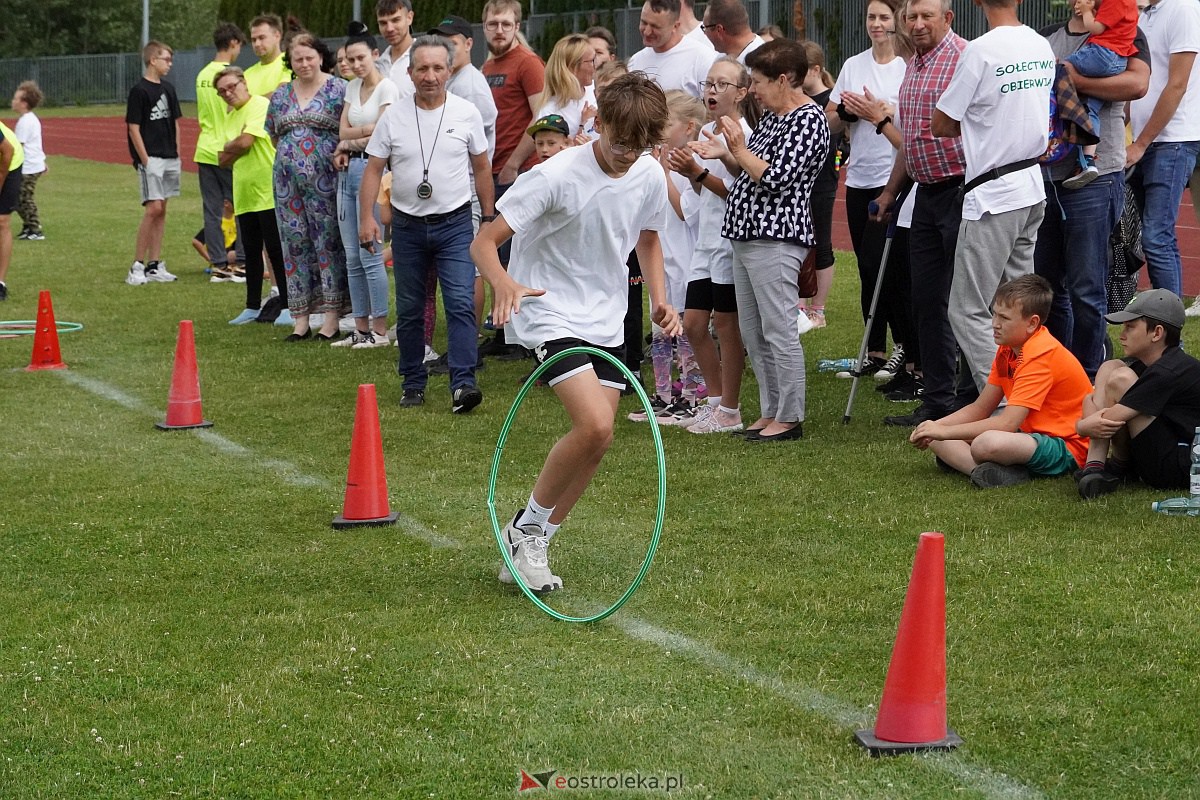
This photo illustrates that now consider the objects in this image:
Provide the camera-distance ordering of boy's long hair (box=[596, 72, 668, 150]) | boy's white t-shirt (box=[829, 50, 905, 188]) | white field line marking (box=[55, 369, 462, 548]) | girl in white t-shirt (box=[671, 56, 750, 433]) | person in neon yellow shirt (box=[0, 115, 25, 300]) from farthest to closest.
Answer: person in neon yellow shirt (box=[0, 115, 25, 300]), boy's white t-shirt (box=[829, 50, 905, 188]), girl in white t-shirt (box=[671, 56, 750, 433]), white field line marking (box=[55, 369, 462, 548]), boy's long hair (box=[596, 72, 668, 150])

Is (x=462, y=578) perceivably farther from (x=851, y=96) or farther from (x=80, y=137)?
(x=80, y=137)

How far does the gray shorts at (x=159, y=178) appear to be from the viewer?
49.2ft

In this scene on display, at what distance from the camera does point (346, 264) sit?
11.1 m

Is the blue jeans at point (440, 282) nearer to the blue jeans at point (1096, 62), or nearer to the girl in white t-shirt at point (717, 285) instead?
the girl in white t-shirt at point (717, 285)

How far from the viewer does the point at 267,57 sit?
42.5ft

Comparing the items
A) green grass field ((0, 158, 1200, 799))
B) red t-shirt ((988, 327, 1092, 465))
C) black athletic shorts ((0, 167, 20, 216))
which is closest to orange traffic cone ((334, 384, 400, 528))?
green grass field ((0, 158, 1200, 799))

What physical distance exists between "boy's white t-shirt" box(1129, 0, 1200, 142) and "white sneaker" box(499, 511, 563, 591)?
508 cm

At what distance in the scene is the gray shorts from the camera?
15.0 metres

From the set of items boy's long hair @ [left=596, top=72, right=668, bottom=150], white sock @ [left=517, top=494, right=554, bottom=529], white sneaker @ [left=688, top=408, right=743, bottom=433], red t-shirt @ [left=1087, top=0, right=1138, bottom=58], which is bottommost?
white sneaker @ [left=688, top=408, right=743, bottom=433]

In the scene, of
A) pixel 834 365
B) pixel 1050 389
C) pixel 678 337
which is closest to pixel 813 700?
pixel 1050 389

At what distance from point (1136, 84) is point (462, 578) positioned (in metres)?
4.36

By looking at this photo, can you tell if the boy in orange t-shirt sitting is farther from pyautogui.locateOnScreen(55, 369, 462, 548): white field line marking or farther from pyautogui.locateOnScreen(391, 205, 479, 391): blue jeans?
pyautogui.locateOnScreen(391, 205, 479, 391): blue jeans

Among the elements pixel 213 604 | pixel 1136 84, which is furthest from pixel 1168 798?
pixel 1136 84

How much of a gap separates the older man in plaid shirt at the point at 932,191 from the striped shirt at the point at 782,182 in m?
0.47
